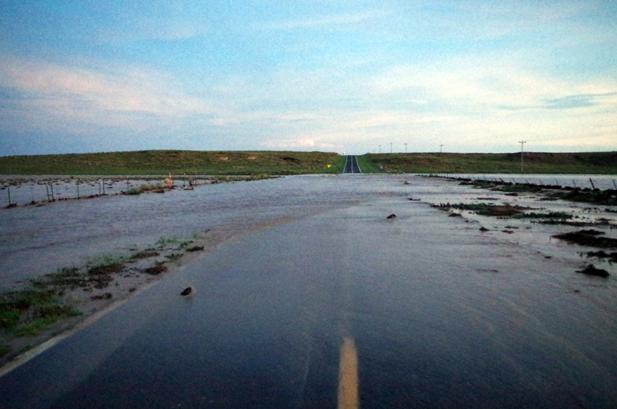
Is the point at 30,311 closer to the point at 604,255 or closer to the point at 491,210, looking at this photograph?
the point at 604,255

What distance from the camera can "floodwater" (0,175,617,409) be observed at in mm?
5008

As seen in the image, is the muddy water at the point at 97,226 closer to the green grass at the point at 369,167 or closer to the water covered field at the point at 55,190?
the water covered field at the point at 55,190

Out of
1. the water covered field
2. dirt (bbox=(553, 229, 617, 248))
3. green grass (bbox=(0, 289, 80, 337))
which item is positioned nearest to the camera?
green grass (bbox=(0, 289, 80, 337))

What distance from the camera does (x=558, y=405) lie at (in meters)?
4.70

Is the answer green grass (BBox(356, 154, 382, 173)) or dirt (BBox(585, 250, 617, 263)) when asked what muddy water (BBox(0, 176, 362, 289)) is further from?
green grass (BBox(356, 154, 382, 173))

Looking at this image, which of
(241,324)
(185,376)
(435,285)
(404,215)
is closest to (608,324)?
(435,285)

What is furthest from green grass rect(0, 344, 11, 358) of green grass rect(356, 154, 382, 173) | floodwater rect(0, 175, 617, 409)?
green grass rect(356, 154, 382, 173)

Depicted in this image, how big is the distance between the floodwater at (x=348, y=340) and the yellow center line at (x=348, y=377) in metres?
0.03

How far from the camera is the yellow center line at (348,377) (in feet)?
15.5

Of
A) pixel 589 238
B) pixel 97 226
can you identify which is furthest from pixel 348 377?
pixel 97 226

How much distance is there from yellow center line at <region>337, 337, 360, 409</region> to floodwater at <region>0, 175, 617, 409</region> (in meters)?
0.03

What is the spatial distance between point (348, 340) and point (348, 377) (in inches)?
48.9

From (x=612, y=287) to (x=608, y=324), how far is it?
8.87 feet

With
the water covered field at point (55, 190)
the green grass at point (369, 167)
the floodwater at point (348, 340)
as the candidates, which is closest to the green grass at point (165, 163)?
the green grass at point (369, 167)
